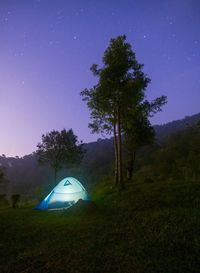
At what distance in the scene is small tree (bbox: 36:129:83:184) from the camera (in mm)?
36844

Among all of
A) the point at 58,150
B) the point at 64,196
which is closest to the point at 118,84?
the point at 64,196

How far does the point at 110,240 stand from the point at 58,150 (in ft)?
97.0

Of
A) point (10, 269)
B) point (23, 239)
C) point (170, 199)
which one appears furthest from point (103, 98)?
point (10, 269)

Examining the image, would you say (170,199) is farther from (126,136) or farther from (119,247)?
(126,136)

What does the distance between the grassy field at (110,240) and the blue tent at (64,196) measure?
3.74 metres

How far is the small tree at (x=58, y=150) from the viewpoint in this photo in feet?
121

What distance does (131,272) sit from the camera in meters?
5.60

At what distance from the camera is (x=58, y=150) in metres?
36.9

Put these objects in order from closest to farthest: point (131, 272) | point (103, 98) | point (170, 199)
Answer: point (131, 272)
point (170, 199)
point (103, 98)

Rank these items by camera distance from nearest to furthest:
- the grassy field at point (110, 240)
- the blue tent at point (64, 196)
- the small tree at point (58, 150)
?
the grassy field at point (110, 240)
the blue tent at point (64, 196)
the small tree at point (58, 150)

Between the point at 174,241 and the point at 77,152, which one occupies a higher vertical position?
the point at 77,152

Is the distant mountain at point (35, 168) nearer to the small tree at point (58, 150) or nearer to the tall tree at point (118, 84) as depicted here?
the small tree at point (58, 150)

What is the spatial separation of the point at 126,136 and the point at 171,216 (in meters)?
19.2

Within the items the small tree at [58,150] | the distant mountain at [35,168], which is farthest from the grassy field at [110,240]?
the distant mountain at [35,168]
